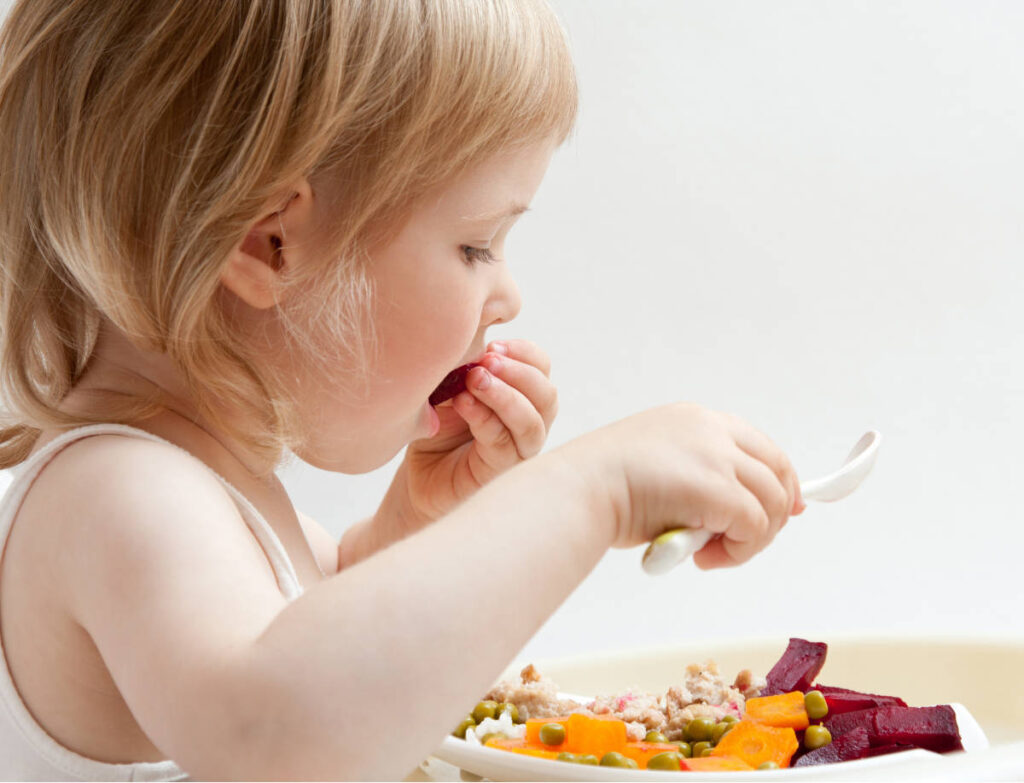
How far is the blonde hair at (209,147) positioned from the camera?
708mm

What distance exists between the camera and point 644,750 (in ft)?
2.35

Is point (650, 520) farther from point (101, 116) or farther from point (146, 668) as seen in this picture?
point (101, 116)

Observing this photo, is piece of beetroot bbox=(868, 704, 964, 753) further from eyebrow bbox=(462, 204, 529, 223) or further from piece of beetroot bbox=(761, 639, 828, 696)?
eyebrow bbox=(462, 204, 529, 223)

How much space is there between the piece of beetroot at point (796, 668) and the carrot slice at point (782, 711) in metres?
0.04

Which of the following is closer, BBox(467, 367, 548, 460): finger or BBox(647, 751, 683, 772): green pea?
BBox(647, 751, 683, 772): green pea

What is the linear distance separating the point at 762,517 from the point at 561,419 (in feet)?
4.10

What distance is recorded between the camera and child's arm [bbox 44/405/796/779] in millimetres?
535

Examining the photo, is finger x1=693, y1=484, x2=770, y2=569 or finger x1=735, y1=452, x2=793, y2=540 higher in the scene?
finger x1=735, y1=452, x2=793, y2=540

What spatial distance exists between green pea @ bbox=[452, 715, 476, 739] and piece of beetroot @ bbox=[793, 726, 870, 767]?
0.21 m

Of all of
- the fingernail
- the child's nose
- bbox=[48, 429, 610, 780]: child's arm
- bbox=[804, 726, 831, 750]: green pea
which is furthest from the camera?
the fingernail

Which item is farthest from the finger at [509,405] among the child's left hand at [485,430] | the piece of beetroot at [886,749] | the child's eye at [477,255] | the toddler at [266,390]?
the piece of beetroot at [886,749]

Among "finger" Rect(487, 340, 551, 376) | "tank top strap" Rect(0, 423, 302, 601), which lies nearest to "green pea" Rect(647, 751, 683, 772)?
"tank top strap" Rect(0, 423, 302, 601)

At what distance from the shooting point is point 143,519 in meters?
0.59

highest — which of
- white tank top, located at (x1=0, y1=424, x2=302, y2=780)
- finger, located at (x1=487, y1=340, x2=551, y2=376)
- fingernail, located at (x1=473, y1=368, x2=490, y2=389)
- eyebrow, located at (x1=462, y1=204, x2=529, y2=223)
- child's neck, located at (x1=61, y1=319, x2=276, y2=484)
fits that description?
eyebrow, located at (x1=462, y1=204, x2=529, y2=223)
